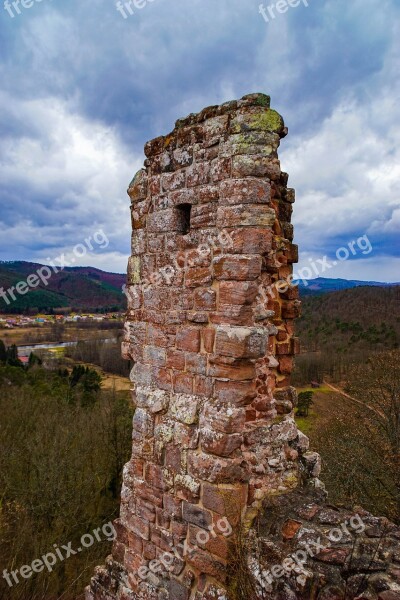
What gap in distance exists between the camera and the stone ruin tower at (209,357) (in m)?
2.75

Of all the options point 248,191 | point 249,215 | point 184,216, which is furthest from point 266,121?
point 184,216

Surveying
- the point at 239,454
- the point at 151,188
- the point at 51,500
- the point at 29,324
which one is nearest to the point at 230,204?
the point at 151,188

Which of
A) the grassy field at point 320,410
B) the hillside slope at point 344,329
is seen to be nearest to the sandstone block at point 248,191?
the grassy field at point 320,410

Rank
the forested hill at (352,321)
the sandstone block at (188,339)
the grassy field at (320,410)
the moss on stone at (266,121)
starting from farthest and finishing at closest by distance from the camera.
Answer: the forested hill at (352,321) < the grassy field at (320,410) < the sandstone block at (188,339) < the moss on stone at (266,121)

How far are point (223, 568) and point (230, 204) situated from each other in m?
2.43

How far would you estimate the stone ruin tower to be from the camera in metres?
2.75

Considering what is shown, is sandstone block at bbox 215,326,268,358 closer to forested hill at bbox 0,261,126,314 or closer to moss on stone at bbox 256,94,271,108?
moss on stone at bbox 256,94,271,108

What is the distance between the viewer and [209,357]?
287cm

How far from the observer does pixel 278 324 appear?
123 inches

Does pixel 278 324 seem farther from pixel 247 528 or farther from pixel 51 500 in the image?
pixel 51 500

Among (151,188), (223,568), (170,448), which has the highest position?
(151,188)

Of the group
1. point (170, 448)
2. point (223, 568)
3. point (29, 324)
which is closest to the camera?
point (223, 568)

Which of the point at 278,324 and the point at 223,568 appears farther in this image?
the point at 278,324

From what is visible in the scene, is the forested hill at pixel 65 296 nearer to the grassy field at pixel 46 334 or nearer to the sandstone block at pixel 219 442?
the grassy field at pixel 46 334
